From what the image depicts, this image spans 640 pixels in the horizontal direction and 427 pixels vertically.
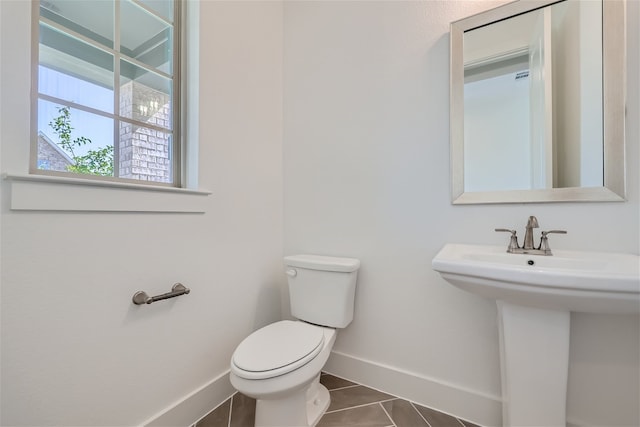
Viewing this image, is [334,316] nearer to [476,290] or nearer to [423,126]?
[476,290]

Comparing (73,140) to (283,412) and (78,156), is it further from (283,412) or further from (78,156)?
(283,412)

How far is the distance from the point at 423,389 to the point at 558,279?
94cm

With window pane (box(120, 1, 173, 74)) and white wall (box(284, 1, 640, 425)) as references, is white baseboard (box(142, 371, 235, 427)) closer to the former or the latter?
white wall (box(284, 1, 640, 425))

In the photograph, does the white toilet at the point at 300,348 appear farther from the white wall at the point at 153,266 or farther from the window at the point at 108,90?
the window at the point at 108,90

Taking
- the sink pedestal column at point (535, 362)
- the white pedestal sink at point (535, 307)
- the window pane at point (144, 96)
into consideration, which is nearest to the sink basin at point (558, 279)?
the white pedestal sink at point (535, 307)

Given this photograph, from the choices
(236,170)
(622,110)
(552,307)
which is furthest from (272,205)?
(622,110)

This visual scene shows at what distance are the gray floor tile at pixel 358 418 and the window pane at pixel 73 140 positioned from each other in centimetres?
144

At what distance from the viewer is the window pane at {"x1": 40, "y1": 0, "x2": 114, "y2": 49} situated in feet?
3.21

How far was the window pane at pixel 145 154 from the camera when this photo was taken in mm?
1154

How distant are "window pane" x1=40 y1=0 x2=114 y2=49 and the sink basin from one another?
1.56 metres

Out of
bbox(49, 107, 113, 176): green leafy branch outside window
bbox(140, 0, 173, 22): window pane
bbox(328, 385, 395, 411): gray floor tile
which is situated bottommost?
bbox(328, 385, 395, 411): gray floor tile

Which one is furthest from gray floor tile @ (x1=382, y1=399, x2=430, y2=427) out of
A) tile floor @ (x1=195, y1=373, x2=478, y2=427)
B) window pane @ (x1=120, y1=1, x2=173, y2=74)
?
window pane @ (x1=120, y1=1, x2=173, y2=74)

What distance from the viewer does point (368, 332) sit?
5.01 ft

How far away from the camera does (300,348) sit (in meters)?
1.11
